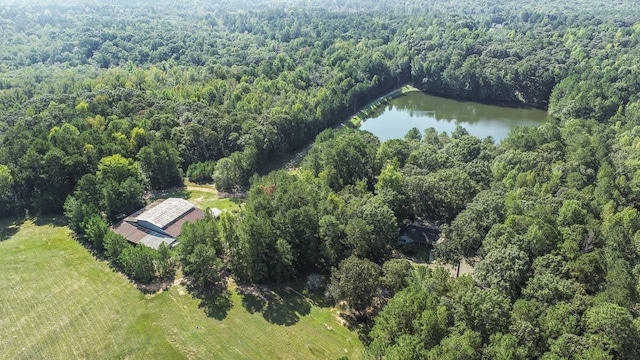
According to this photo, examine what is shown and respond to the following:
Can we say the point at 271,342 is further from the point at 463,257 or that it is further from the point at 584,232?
the point at 584,232

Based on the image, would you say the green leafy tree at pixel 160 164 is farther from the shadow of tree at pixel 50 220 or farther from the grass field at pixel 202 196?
the shadow of tree at pixel 50 220

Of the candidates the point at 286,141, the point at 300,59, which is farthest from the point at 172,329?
the point at 300,59

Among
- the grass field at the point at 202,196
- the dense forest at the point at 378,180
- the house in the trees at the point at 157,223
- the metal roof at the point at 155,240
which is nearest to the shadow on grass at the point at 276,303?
the dense forest at the point at 378,180

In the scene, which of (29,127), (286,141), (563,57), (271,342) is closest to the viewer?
(271,342)

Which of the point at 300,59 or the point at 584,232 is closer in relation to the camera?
the point at 584,232

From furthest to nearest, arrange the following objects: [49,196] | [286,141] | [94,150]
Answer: [286,141], [94,150], [49,196]

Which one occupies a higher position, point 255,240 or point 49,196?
point 255,240

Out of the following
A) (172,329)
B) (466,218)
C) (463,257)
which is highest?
(466,218)

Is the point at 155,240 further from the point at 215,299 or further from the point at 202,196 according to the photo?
the point at 202,196
